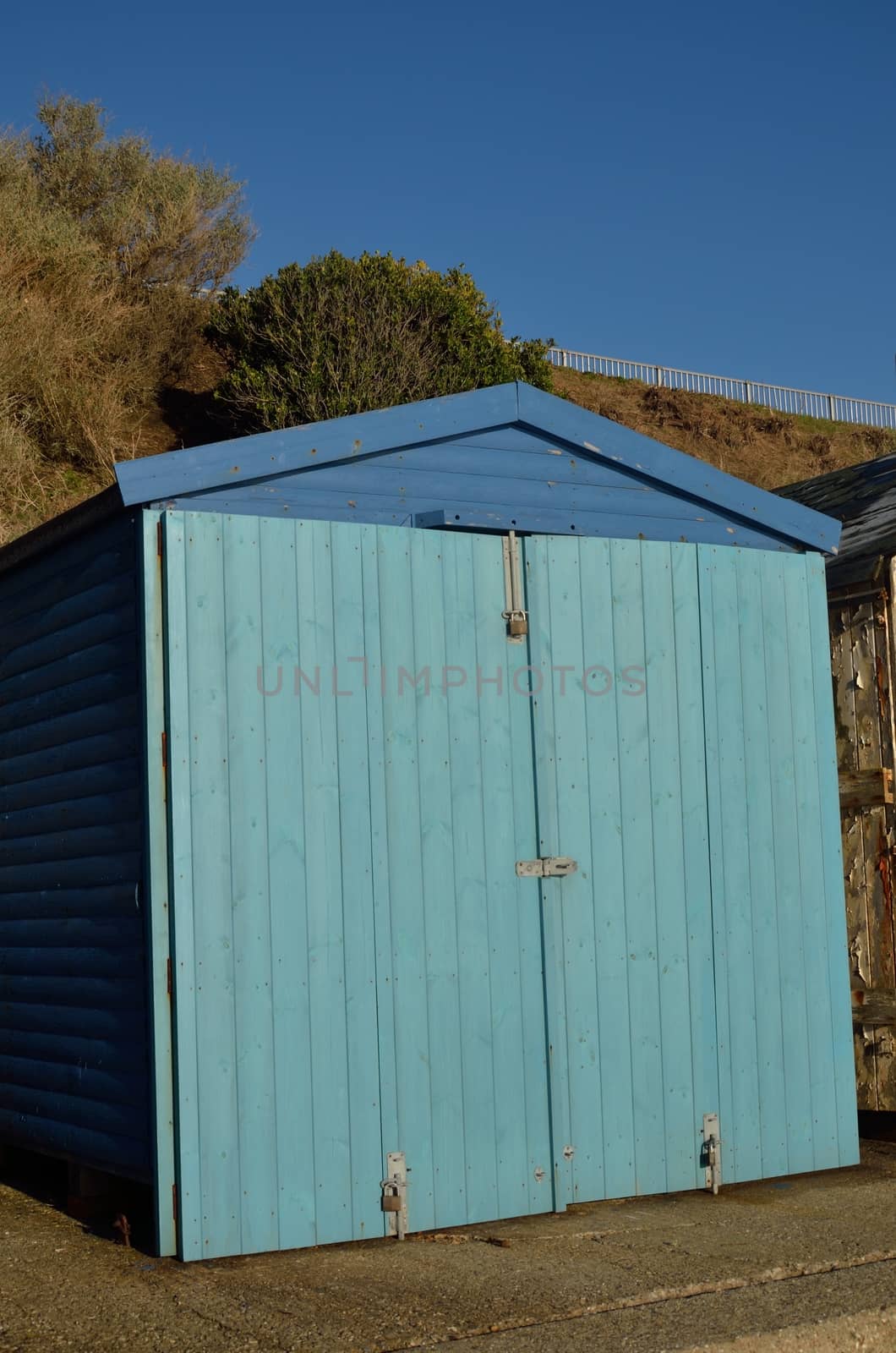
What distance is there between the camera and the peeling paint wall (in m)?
7.05

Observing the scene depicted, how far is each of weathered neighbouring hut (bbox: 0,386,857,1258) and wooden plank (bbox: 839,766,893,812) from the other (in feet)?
2.45

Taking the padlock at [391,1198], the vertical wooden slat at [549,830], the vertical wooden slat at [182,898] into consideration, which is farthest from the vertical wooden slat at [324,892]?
the vertical wooden slat at [549,830]

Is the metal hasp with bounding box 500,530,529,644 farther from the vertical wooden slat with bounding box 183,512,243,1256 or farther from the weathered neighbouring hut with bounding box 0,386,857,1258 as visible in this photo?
the vertical wooden slat with bounding box 183,512,243,1256

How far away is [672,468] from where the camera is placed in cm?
628

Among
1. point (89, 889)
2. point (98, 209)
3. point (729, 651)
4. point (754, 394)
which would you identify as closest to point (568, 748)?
point (729, 651)

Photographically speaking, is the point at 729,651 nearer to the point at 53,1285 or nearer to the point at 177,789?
the point at 177,789

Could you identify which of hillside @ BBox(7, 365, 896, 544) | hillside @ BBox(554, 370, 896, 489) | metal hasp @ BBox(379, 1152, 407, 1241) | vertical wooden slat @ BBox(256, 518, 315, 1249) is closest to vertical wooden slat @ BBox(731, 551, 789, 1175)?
metal hasp @ BBox(379, 1152, 407, 1241)

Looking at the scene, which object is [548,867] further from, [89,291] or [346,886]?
[89,291]

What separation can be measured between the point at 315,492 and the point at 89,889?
1774mm

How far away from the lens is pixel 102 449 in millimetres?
17875

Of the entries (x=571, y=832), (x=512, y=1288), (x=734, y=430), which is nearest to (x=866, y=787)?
(x=571, y=832)

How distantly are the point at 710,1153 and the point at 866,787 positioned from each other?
2.16 m

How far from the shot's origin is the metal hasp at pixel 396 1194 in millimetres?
5133

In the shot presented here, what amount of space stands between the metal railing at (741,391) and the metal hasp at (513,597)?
2595cm
